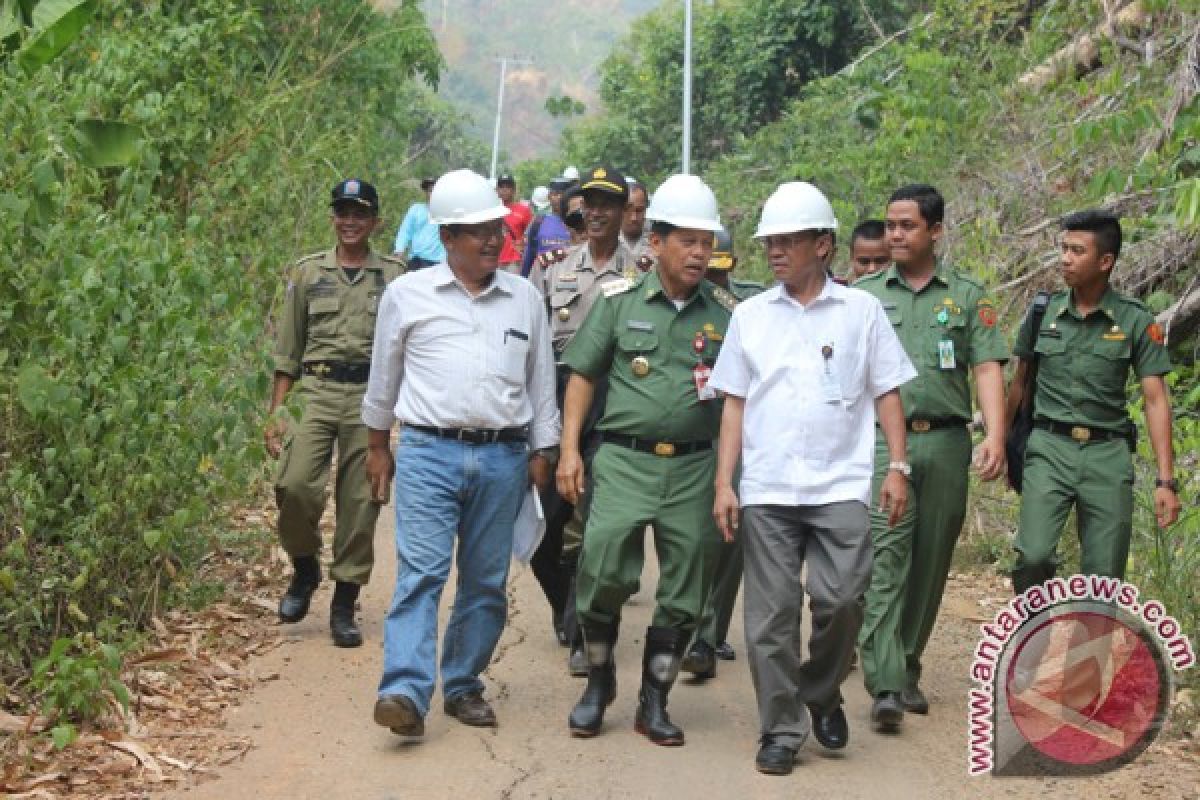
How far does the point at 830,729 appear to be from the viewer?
21.6 ft

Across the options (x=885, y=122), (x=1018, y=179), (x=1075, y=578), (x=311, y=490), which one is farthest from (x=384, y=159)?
(x=1075, y=578)

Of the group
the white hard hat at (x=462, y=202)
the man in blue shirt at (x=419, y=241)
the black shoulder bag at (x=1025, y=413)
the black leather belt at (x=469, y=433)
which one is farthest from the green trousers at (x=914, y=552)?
the man in blue shirt at (x=419, y=241)

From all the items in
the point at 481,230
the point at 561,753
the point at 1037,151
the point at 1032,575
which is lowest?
the point at 561,753

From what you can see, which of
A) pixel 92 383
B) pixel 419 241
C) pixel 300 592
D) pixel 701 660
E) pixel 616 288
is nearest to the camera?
pixel 92 383

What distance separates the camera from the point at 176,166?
1145cm

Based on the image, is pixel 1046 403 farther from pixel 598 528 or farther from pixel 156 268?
pixel 156 268

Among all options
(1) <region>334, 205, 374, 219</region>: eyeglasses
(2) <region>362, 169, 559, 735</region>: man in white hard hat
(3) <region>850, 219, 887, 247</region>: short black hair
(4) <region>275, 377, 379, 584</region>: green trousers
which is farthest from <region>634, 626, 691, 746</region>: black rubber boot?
(3) <region>850, 219, 887, 247</region>: short black hair

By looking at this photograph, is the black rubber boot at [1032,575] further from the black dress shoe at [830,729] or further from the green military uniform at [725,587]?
the green military uniform at [725,587]

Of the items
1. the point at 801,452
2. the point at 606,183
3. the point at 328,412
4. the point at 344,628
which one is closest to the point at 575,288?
the point at 606,183

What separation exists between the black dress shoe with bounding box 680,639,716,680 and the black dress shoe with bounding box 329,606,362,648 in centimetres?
157

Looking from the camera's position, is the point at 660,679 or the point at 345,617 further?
the point at 345,617

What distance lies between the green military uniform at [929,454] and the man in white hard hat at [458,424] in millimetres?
1574

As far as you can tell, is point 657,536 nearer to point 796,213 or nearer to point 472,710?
point 472,710

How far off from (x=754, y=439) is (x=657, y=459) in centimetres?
45
